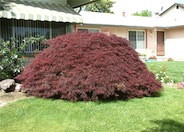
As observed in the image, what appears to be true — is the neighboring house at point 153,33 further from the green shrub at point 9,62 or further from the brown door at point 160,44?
the green shrub at point 9,62

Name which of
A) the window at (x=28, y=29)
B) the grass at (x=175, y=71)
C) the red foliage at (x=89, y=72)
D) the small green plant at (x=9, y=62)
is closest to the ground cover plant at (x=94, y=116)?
the red foliage at (x=89, y=72)

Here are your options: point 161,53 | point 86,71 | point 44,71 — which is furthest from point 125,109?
point 161,53

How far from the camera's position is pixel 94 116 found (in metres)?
6.85

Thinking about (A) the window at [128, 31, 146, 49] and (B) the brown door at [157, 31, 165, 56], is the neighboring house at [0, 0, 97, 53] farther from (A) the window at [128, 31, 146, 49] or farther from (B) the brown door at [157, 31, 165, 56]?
(B) the brown door at [157, 31, 165, 56]

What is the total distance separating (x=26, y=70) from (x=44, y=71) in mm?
1040

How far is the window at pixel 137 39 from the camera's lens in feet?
103

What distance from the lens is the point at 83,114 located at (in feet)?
23.0

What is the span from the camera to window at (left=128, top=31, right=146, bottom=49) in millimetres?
31506

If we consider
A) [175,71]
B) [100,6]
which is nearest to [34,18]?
[175,71]

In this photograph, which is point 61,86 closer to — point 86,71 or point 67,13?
point 86,71

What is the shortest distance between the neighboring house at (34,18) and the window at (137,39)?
681 inches

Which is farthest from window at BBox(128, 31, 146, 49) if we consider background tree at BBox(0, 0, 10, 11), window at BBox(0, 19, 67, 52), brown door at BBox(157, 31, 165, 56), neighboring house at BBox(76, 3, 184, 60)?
background tree at BBox(0, 0, 10, 11)

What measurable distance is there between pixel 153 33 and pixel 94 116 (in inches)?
1109

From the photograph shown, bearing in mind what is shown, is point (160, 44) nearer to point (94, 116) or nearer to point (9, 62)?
point (9, 62)
